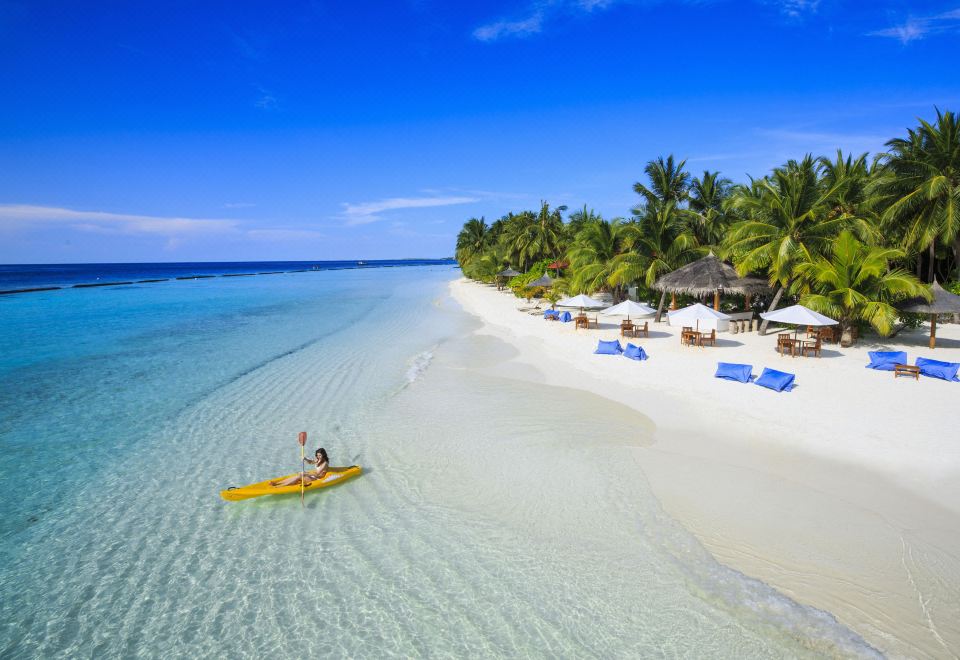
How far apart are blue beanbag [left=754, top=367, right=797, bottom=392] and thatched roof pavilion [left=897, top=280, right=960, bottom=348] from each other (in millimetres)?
6588

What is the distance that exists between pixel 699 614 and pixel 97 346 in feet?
79.4

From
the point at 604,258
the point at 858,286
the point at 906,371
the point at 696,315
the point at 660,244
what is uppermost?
the point at 660,244

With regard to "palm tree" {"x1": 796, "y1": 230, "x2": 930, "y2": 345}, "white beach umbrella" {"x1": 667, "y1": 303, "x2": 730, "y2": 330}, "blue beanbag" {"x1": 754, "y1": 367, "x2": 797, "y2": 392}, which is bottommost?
"blue beanbag" {"x1": 754, "y1": 367, "x2": 797, "y2": 392}

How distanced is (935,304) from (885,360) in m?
4.06

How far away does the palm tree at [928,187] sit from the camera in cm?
1702

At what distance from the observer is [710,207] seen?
25.0 metres

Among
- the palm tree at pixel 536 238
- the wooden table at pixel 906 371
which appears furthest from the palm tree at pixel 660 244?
the palm tree at pixel 536 238

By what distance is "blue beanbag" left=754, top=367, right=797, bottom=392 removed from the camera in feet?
33.9

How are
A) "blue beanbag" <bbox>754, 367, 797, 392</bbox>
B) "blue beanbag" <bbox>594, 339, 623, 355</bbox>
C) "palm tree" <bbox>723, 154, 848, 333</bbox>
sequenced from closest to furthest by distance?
1. "blue beanbag" <bbox>754, 367, 797, 392</bbox>
2. "blue beanbag" <bbox>594, 339, 623, 355</bbox>
3. "palm tree" <bbox>723, 154, 848, 333</bbox>

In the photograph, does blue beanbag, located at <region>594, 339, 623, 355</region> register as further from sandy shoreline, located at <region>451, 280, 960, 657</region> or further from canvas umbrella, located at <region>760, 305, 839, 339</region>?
canvas umbrella, located at <region>760, 305, 839, 339</region>

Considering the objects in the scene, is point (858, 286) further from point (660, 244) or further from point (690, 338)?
point (660, 244)

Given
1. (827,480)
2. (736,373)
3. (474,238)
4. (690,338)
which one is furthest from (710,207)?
(474,238)

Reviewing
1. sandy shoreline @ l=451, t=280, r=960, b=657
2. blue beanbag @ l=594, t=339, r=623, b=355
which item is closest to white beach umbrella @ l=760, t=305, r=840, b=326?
sandy shoreline @ l=451, t=280, r=960, b=657

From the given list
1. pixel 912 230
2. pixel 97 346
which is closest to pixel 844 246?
pixel 912 230
